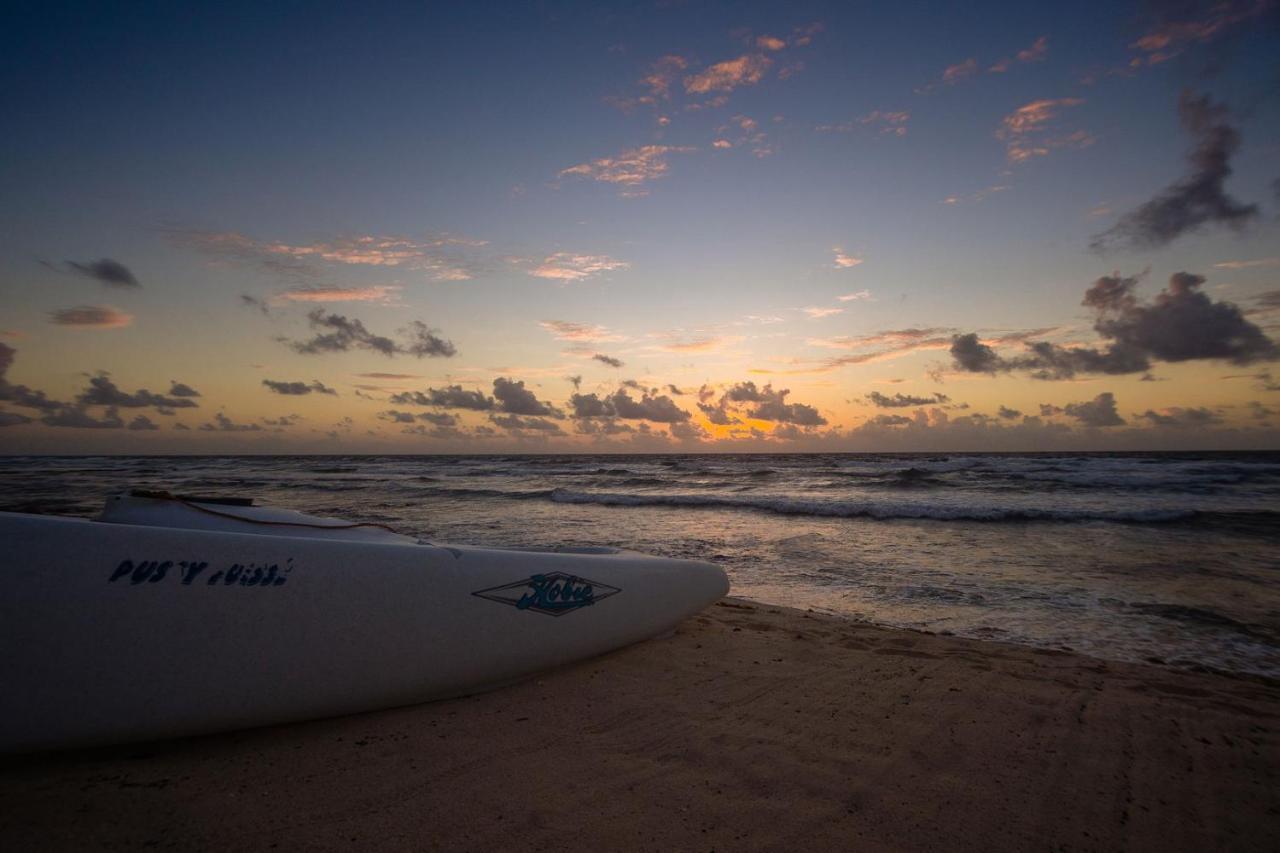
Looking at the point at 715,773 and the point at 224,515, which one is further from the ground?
the point at 224,515

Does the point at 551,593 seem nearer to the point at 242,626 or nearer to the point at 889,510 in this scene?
the point at 242,626

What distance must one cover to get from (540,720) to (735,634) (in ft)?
6.42

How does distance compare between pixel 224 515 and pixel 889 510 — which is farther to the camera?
pixel 889 510

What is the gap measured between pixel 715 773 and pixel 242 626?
224 centimetres

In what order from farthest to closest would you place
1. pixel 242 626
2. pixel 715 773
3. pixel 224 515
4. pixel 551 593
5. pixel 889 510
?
pixel 889 510
pixel 224 515
pixel 551 593
pixel 242 626
pixel 715 773

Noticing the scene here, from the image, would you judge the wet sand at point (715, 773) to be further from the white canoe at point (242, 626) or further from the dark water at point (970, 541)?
the dark water at point (970, 541)

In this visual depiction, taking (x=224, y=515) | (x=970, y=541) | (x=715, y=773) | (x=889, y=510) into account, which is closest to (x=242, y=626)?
(x=224, y=515)

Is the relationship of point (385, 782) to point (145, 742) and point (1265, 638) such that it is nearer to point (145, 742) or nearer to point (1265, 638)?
point (145, 742)

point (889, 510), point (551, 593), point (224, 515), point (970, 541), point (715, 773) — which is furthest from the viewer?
point (889, 510)

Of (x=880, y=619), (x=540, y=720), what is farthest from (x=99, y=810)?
(x=880, y=619)

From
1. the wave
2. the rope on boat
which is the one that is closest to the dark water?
the wave

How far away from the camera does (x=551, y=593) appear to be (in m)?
Answer: 3.70

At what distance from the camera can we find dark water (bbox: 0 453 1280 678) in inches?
197

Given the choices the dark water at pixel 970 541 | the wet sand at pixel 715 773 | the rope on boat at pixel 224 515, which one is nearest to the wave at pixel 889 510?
the dark water at pixel 970 541
